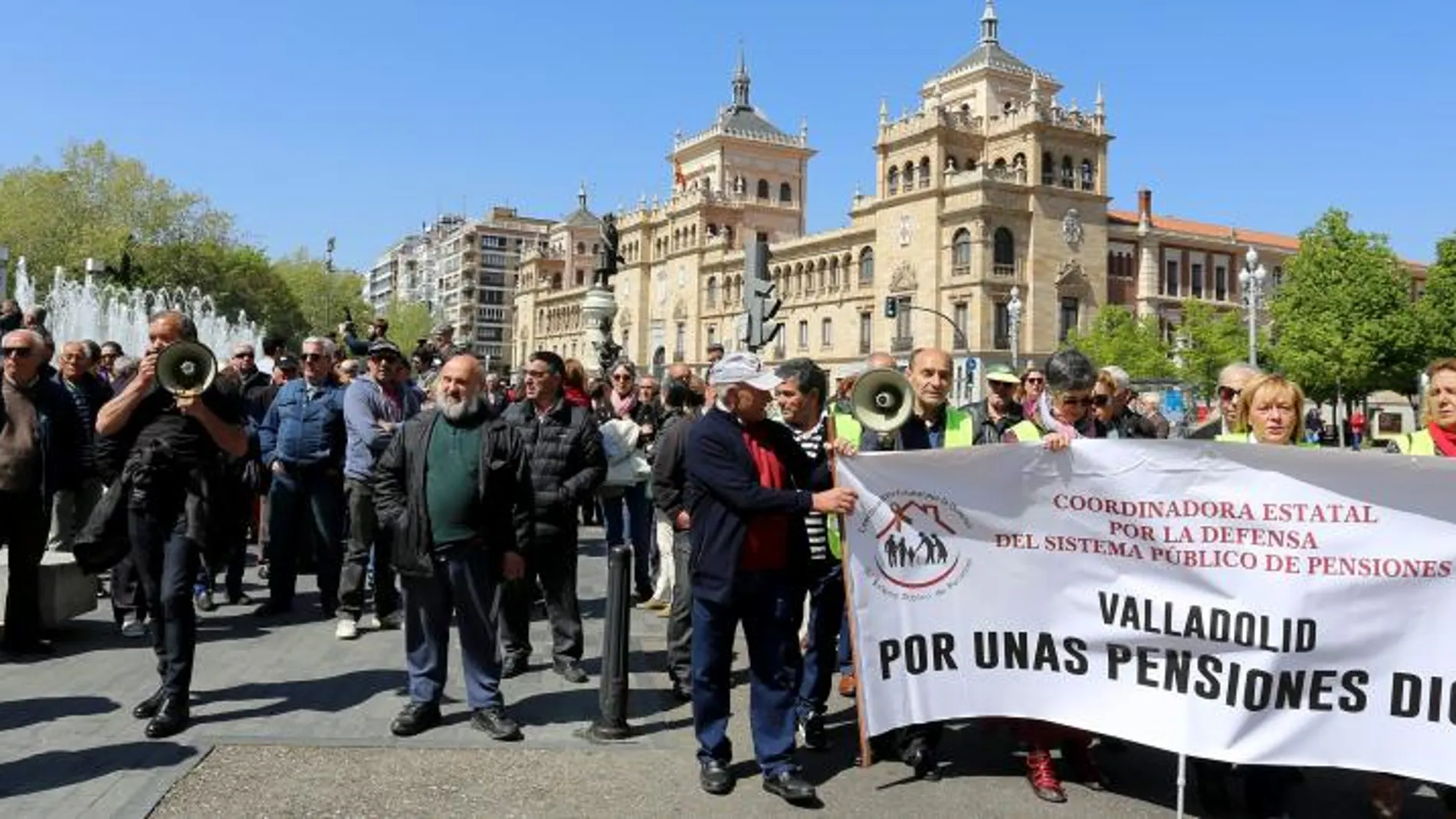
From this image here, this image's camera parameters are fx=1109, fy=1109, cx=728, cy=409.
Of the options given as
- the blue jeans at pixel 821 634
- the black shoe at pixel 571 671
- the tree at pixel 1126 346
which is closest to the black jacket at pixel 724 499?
the blue jeans at pixel 821 634

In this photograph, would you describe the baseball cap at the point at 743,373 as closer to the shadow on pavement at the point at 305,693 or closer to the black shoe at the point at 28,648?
the shadow on pavement at the point at 305,693

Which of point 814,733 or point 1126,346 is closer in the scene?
point 814,733

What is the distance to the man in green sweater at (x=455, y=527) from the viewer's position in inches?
221

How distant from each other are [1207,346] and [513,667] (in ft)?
167

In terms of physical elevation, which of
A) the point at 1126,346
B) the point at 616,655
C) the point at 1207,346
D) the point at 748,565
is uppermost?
the point at 1126,346

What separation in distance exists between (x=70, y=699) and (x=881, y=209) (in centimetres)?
6097

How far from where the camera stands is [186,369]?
5723 mm

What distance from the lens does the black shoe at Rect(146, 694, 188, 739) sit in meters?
5.45

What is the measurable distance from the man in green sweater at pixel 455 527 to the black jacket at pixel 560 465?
103 centimetres

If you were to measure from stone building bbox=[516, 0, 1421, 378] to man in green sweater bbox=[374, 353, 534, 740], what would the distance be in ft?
139

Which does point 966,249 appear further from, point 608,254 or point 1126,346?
point 608,254

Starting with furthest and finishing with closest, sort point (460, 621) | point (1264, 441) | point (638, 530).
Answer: point (638, 530) → point (460, 621) → point (1264, 441)

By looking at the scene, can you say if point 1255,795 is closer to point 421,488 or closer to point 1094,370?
point 1094,370

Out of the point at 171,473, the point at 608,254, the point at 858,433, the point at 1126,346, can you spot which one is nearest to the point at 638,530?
the point at 858,433
